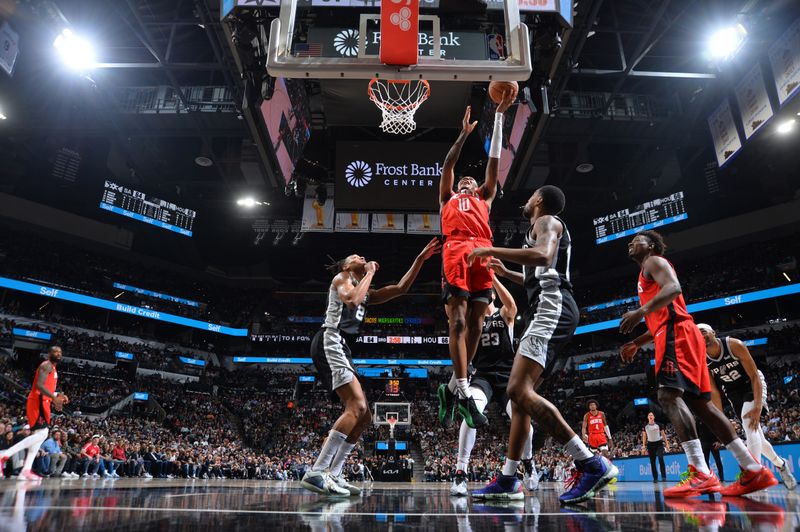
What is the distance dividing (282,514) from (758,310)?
92.0ft

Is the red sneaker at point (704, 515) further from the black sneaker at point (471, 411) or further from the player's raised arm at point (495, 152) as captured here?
the player's raised arm at point (495, 152)

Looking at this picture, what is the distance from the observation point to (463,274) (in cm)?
425

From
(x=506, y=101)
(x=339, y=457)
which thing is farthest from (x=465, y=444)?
(x=506, y=101)

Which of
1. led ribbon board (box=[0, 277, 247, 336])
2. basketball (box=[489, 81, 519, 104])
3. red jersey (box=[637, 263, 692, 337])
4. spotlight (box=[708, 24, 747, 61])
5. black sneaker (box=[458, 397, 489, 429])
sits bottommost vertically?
black sneaker (box=[458, 397, 489, 429])

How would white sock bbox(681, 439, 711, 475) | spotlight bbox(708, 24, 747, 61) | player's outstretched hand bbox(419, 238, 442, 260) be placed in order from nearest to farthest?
white sock bbox(681, 439, 711, 475), player's outstretched hand bbox(419, 238, 442, 260), spotlight bbox(708, 24, 747, 61)

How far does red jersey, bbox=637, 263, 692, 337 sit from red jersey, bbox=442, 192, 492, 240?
4.47 ft

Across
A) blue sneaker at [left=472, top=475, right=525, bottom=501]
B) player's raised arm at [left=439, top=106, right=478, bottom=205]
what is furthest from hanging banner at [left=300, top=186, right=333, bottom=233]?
blue sneaker at [left=472, top=475, right=525, bottom=501]

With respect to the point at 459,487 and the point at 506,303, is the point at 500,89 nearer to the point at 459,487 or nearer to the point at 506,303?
the point at 506,303

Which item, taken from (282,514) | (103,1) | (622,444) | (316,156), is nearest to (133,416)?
(316,156)

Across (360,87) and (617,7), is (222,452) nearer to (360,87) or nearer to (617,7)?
(360,87)

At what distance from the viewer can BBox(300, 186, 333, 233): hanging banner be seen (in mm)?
15898

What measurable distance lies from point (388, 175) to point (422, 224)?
2941mm

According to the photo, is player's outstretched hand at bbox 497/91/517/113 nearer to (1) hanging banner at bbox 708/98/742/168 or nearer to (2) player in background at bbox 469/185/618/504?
(2) player in background at bbox 469/185/618/504

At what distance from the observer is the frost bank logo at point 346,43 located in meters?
7.53
